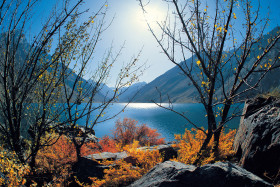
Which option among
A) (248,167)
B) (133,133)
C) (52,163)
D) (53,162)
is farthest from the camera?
(133,133)

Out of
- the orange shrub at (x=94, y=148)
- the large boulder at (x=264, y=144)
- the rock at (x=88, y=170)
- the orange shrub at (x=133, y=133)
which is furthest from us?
the orange shrub at (x=133, y=133)

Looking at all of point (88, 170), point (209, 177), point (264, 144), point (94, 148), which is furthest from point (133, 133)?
point (209, 177)

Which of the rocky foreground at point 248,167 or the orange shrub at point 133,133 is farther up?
the rocky foreground at point 248,167

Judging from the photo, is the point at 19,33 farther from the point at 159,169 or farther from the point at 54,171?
the point at 54,171

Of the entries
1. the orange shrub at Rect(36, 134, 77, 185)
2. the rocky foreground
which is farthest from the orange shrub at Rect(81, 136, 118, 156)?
the rocky foreground

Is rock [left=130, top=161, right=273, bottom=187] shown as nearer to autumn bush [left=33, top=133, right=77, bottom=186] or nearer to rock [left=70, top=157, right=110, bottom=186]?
rock [left=70, top=157, right=110, bottom=186]

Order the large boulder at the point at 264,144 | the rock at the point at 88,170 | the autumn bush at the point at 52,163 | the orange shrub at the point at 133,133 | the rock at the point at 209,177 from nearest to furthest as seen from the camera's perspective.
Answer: the rock at the point at 209,177 < the large boulder at the point at 264,144 < the rock at the point at 88,170 < the autumn bush at the point at 52,163 < the orange shrub at the point at 133,133

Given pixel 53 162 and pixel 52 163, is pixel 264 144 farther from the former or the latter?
pixel 52 163

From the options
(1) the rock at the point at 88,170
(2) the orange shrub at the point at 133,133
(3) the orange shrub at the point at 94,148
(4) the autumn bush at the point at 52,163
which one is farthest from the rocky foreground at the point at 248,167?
(2) the orange shrub at the point at 133,133

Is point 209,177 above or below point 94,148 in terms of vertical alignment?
above

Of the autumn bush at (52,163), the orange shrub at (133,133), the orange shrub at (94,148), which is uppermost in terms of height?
the autumn bush at (52,163)

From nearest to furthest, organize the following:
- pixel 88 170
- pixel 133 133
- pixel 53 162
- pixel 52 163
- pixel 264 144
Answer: pixel 264 144
pixel 88 170
pixel 53 162
pixel 52 163
pixel 133 133

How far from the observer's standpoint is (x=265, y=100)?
6164mm

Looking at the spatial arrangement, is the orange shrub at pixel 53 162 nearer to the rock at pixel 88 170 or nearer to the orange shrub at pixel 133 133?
the rock at pixel 88 170
